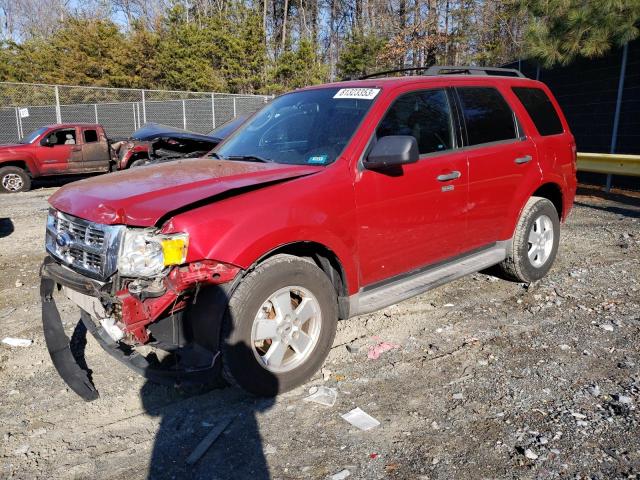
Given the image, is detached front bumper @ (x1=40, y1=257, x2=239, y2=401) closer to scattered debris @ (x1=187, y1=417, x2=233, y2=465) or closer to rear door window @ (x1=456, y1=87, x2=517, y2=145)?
scattered debris @ (x1=187, y1=417, x2=233, y2=465)

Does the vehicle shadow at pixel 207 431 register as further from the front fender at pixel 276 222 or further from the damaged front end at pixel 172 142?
the damaged front end at pixel 172 142

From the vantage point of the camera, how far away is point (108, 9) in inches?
1801

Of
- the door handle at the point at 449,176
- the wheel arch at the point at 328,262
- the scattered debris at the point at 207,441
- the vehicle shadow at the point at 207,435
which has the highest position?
the door handle at the point at 449,176

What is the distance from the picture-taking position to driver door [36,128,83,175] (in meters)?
13.5

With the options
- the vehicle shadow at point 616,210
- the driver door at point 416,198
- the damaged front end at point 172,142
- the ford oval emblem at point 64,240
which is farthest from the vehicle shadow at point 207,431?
the vehicle shadow at point 616,210

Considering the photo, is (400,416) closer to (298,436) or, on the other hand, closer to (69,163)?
(298,436)

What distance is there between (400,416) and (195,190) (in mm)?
1777

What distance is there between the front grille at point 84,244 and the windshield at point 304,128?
135cm

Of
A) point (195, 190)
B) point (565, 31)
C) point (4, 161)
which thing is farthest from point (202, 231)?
point (4, 161)

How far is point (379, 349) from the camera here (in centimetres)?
388

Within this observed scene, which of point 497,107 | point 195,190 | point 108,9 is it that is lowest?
point 195,190

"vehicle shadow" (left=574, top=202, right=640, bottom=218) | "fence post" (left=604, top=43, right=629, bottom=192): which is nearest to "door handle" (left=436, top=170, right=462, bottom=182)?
"vehicle shadow" (left=574, top=202, right=640, bottom=218)

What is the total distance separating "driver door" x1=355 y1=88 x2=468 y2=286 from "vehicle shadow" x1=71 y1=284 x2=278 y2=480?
117cm

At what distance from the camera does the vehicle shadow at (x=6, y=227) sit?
788cm
